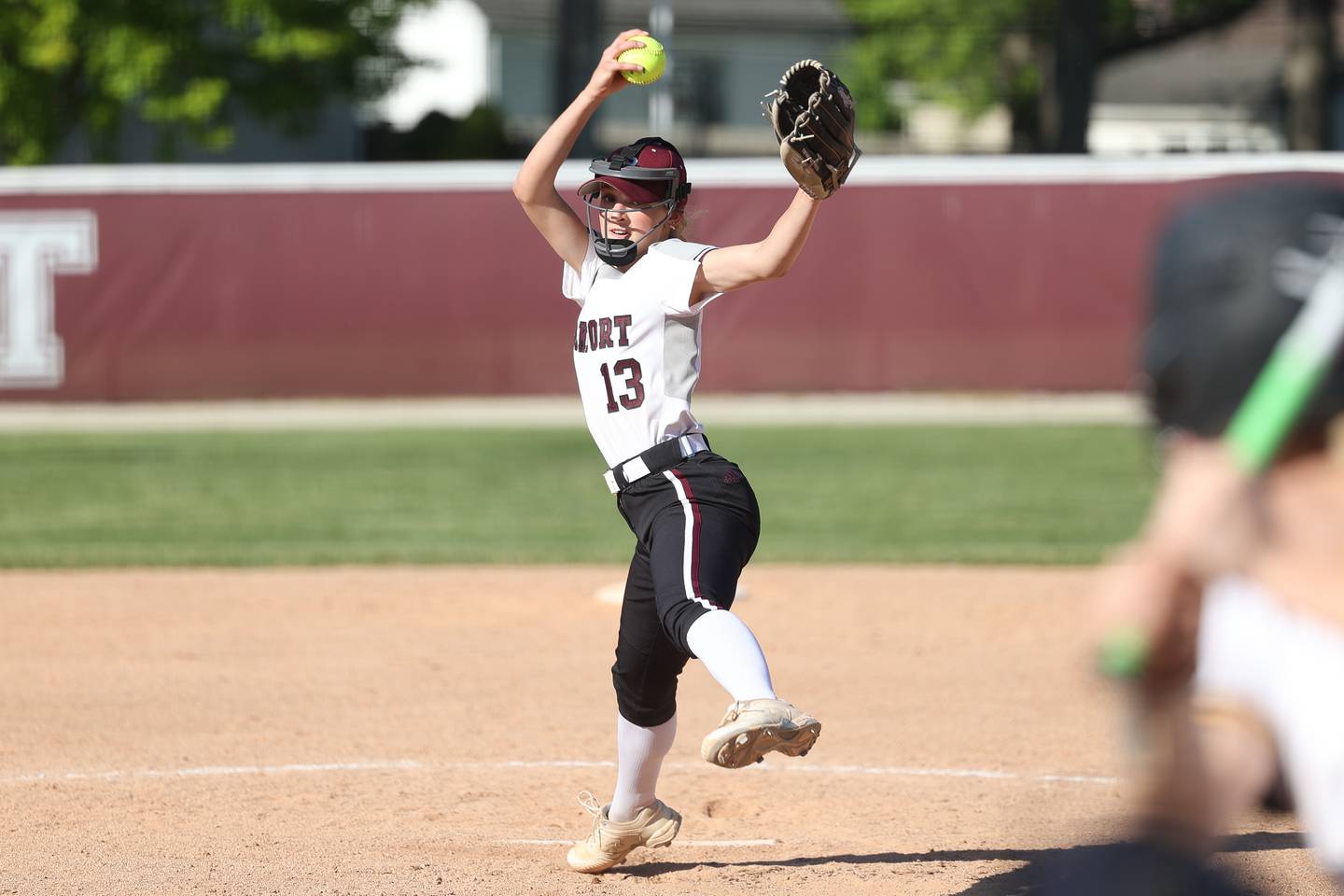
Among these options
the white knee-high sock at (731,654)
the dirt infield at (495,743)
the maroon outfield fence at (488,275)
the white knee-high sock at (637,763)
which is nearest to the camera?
the white knee-high sock at (731,654)

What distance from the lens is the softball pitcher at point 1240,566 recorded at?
5.87 feet

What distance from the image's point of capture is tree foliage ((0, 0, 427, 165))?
22.3 m

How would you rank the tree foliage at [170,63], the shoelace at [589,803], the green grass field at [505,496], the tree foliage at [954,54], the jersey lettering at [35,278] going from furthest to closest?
1. the tree foliage at [954,54]
2. the tree foliage at [170,63]
3. the jersey lettering at [35,278]
4. the green grass field at [505,496]
5. the shoelace at [589,803]

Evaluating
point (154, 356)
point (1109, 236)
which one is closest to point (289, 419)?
point (154, 356)

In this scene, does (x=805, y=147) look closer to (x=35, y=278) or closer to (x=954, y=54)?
(x=35, y=278)

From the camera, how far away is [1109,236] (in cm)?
1844

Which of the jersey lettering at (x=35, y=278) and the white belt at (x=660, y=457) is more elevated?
the white belt at (x=660, y=457)

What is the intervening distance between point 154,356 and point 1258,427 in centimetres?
1812

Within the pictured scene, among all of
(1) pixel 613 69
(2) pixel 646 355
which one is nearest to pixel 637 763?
(2) pixel 646 355

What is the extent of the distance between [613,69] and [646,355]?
0.77m

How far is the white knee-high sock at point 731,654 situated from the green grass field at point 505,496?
6324 mm

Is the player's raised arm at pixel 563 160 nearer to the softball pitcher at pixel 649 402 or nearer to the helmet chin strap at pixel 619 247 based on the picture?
the softball pitcher at pixel 649 402

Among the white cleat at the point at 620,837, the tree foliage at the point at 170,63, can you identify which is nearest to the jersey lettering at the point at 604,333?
the white cleat at the point at 620,837

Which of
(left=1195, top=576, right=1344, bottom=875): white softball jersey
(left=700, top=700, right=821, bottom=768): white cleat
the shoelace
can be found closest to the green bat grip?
(left=1195, top=576, right=1344, bottom=875): white softball jersey
